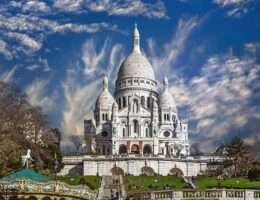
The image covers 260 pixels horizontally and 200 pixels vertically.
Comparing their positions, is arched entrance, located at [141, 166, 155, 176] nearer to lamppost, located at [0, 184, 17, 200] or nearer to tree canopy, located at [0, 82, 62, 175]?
tree canopy, located at [0, 82, 62, 175]

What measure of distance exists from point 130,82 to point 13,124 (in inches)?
2703

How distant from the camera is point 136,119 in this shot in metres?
130

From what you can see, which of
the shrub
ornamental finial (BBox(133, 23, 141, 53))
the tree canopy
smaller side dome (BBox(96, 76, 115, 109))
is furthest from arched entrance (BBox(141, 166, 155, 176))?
ornamental finial (BBox(133, 23, 141, 53))

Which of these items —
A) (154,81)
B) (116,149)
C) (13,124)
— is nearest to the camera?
(13,124)

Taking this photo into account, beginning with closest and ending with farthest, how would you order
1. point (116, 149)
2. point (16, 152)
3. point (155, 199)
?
point (155, 199), point (16, 152), point (116, 149)

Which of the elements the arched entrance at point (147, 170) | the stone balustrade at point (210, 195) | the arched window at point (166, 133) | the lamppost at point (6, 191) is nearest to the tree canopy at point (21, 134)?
the arched entrance at point (147, 170)

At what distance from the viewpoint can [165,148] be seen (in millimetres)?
126062

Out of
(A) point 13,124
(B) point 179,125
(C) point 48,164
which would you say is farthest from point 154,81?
(A) point 13,124

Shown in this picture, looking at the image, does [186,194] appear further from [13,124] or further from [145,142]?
[145,142]

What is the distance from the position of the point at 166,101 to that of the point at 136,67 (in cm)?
1128

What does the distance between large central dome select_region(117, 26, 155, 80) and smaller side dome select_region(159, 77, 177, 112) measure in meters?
5.34

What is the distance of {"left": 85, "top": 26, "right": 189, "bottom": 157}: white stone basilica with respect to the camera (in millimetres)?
125312

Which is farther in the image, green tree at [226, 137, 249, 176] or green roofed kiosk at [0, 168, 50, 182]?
green tree at [226, 137, 249, 176]

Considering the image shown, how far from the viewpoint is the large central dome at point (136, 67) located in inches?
5497
